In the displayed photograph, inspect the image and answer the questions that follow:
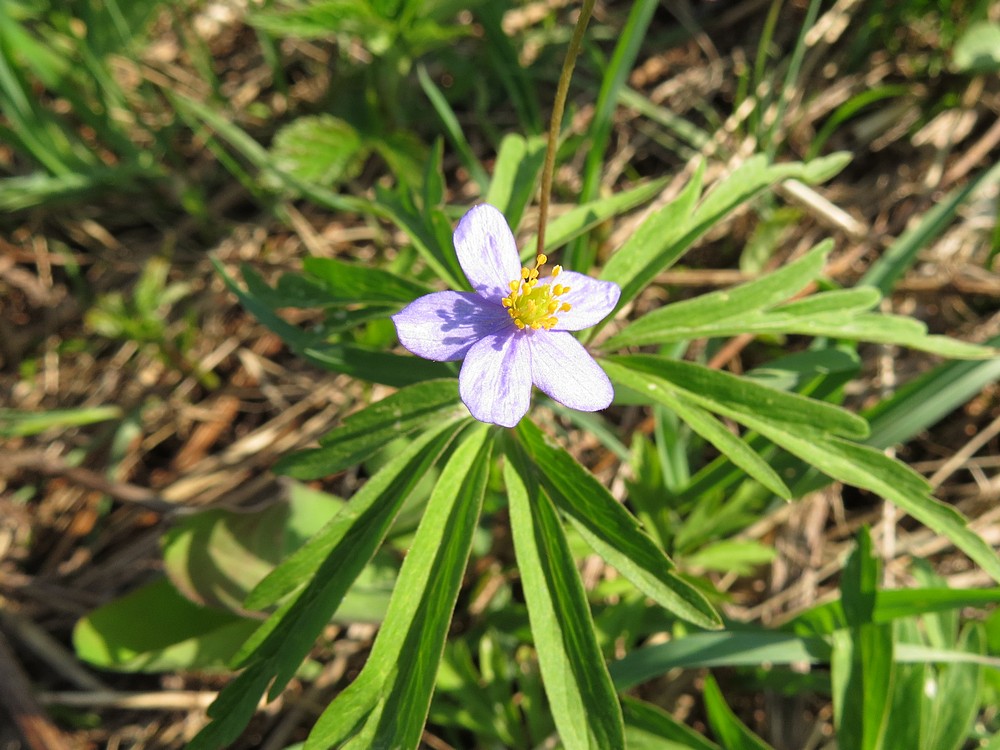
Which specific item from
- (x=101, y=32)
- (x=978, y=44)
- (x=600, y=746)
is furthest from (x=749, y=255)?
(x=101, y=32)

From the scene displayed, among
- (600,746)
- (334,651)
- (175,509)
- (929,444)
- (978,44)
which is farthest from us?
(978,44)

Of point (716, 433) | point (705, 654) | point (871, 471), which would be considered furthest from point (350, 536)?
point (871, 471)

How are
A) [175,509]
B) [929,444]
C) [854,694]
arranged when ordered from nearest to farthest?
[854,694], [175,509], [929,444]

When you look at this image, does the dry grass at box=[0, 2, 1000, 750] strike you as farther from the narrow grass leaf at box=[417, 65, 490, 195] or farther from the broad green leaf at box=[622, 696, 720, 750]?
the narrow grass leaf at box=[417, 65, 490, 195]

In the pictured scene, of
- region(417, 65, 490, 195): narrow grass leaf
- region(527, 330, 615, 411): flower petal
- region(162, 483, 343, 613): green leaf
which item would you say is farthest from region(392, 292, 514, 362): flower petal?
region(417, 65, 490, 195): narrow grass leaf

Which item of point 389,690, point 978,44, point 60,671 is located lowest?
point 389,690

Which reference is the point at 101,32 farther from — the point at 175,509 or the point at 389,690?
the point at 389,690

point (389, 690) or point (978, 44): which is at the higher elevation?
point (978, 44)
